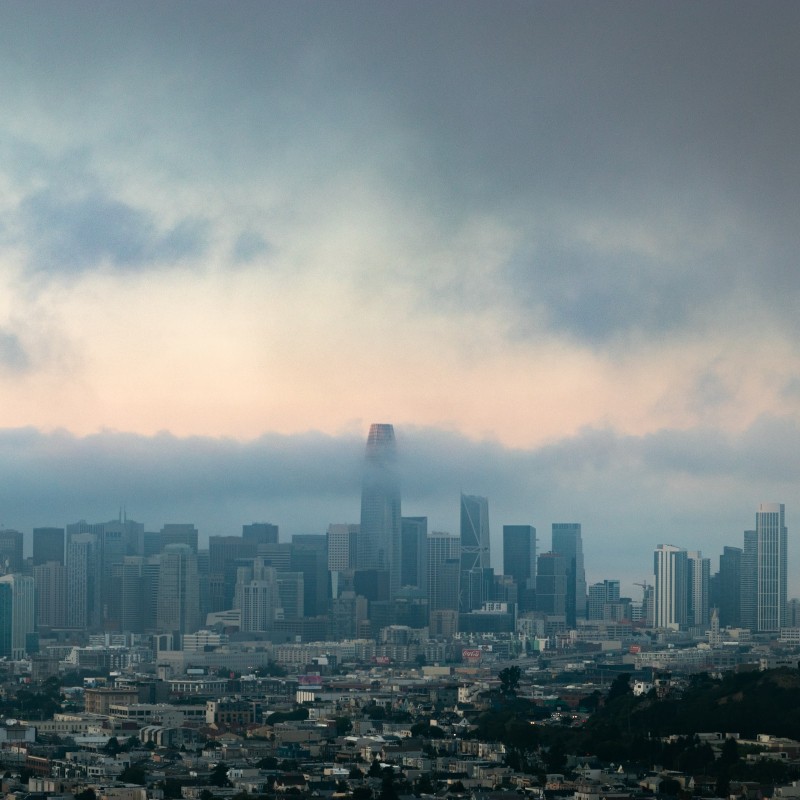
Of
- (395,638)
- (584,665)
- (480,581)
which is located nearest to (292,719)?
(584,665)

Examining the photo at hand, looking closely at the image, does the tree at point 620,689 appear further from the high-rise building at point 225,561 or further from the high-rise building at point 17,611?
the high-rise building at point 225,561

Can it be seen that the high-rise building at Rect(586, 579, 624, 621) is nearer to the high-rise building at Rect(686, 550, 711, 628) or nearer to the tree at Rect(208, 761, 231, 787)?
the high-rise building at Rect(686, 550, 711, 628)

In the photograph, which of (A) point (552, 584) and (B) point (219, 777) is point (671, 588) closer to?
(A) point (552, 584)

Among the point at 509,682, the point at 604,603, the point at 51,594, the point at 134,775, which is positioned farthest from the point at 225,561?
the point at 134,775

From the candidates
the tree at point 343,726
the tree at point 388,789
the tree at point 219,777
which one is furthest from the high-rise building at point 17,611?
the tree at point 388,789

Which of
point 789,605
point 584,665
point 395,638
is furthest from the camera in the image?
point 789,605

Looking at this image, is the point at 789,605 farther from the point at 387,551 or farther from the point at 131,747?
the point at 131,747
